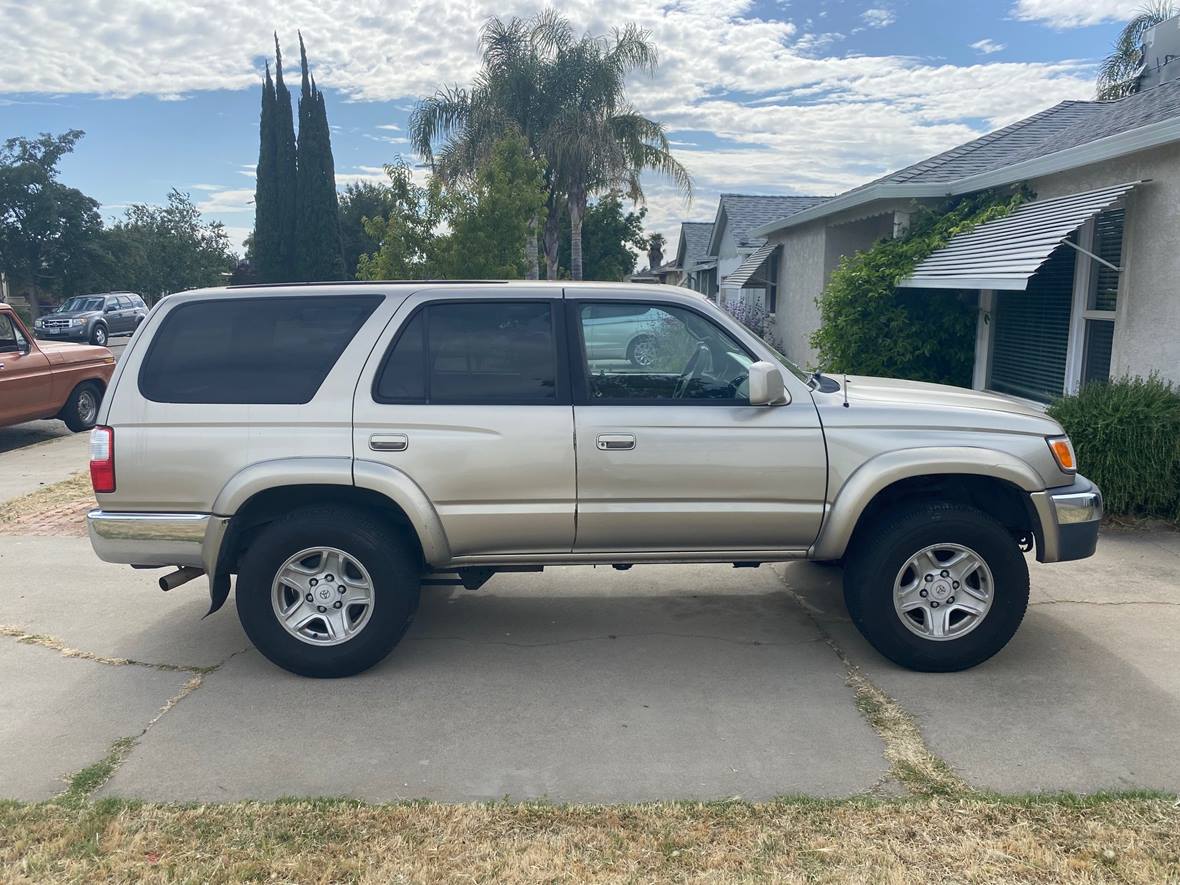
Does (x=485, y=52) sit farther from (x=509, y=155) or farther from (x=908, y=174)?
(x=908, y=174)

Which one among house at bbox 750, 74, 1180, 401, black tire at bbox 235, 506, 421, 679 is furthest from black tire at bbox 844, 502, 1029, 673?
house at bbox 750, 74, 1180, 401

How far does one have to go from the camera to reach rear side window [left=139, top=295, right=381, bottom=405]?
15.0 ft

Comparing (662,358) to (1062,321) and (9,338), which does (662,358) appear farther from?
(9,338)

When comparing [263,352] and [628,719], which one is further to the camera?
[263,352]

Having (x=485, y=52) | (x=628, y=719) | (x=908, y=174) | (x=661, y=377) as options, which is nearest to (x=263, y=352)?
(x=661, y=377)

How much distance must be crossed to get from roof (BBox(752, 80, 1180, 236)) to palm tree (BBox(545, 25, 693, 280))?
1495 cm

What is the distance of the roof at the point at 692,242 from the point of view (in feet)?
134

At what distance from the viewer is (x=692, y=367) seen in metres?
4.71

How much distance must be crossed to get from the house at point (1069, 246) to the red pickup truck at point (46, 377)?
10185 millimetres

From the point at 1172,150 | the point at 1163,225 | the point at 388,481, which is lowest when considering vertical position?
the point at 388,481

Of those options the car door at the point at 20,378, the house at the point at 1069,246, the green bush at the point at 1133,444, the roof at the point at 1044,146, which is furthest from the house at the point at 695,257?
the green bush at the point at 1133,444

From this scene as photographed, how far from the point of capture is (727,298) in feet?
87.6

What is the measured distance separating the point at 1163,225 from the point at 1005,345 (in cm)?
293

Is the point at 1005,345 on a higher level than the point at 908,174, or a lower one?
lower
